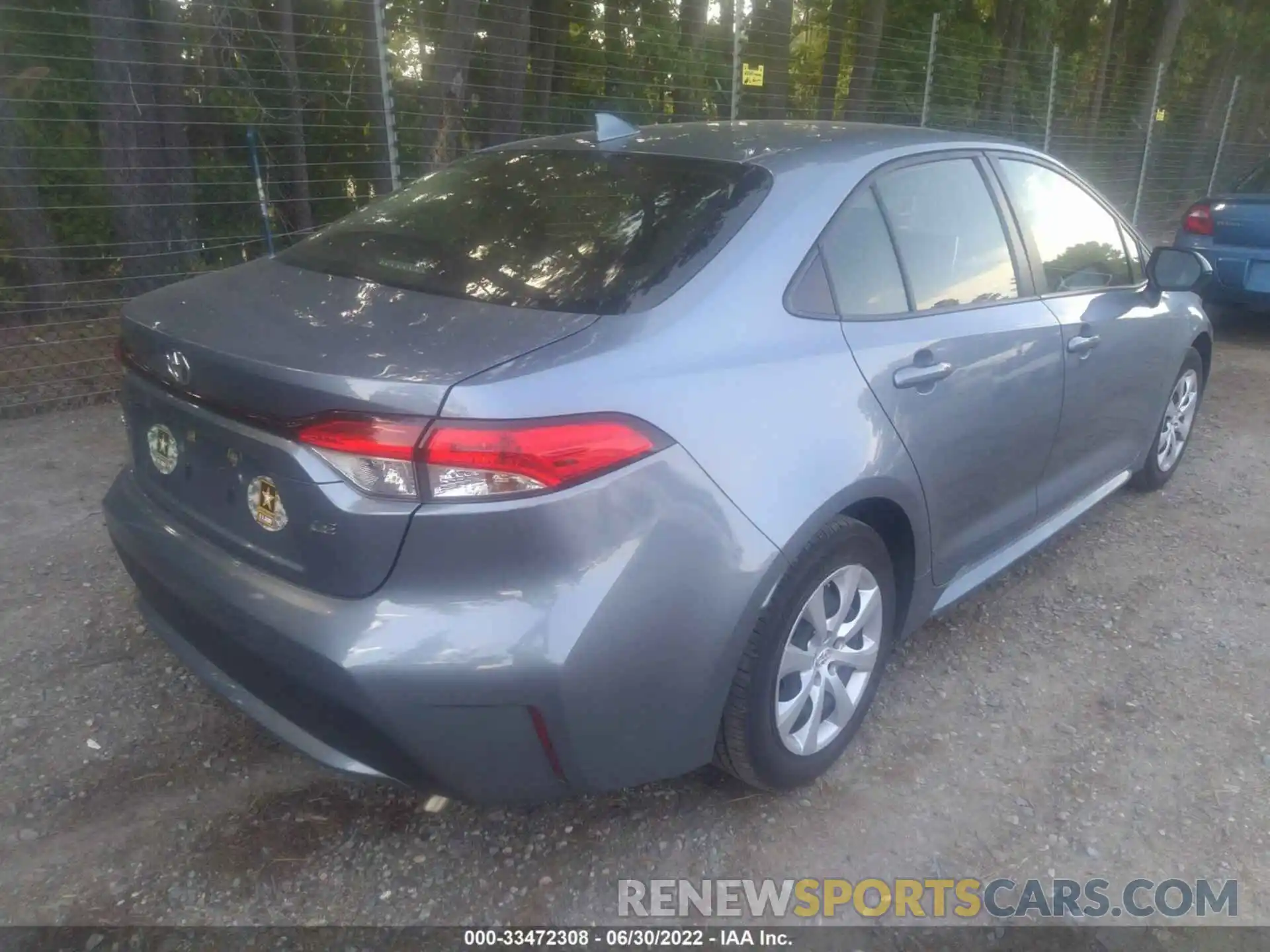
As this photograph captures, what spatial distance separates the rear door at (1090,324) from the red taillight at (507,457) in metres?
2.10

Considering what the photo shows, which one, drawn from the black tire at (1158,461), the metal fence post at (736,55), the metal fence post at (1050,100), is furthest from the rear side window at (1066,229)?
the metal fence post at (1050,100)

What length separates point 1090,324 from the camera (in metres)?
3.54

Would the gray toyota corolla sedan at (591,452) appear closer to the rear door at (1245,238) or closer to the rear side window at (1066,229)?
the rear side window at (1066,229)

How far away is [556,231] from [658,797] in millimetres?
1486

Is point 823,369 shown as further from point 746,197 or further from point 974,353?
point 974,353

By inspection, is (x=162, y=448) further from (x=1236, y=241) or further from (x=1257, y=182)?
(x=1257, y=182)

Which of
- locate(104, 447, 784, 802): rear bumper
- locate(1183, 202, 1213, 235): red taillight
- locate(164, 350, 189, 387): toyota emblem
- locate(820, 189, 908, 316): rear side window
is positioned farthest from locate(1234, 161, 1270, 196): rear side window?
locate(164, 350, 189, 387): toyota emblem

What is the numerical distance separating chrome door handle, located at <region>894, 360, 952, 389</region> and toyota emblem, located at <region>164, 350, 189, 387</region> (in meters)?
1.70

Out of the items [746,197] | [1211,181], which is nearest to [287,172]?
[746,197]

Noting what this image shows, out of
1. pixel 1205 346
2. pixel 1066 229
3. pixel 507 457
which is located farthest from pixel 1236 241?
pixel 507 457

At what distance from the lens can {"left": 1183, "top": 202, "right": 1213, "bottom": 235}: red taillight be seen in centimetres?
770

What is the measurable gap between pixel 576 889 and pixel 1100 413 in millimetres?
2593

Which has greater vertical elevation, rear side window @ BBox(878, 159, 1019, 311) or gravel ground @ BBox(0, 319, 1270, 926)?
rear side window @ BBox(878, 159, 1019, 311)

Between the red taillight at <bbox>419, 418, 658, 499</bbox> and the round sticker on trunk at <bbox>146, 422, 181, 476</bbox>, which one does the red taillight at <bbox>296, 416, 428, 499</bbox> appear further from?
the round sticker on trunk at <bbox>146, 422, 181, 476</bbox>
